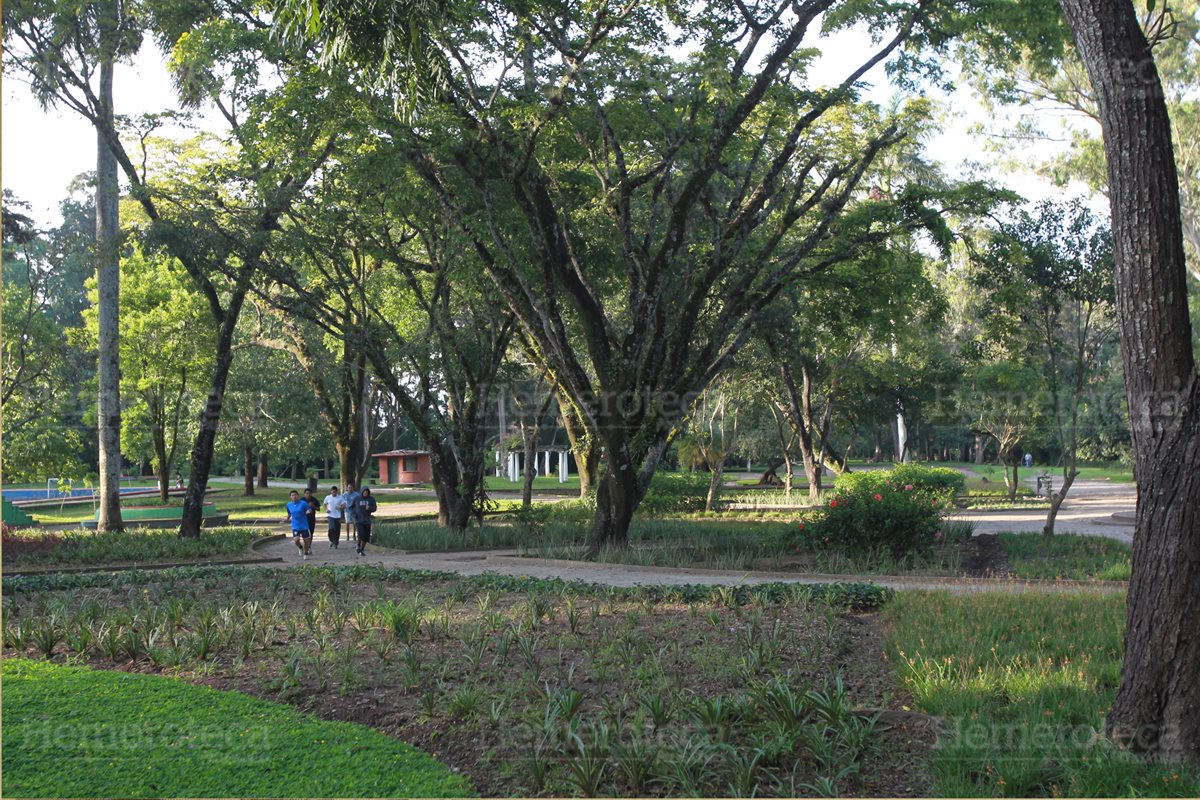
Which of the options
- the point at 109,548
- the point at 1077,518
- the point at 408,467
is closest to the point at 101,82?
the point at 109,548

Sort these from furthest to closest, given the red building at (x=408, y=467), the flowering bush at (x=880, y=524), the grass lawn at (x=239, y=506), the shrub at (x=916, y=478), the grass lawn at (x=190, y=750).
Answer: the red building at (x=408, y=467), the grass lawn at (x=239, y=506), the shrub at (x=916, y=478), the flowering bush at (x=880, y=524), the grass lawn at (x=190, y=750)

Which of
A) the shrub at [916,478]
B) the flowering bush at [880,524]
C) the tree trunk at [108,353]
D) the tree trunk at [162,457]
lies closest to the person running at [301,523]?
the tree trunk at [108,353]

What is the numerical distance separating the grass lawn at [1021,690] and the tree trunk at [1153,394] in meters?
0.39

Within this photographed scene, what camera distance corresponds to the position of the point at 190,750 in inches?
237

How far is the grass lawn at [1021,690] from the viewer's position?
5184 mm

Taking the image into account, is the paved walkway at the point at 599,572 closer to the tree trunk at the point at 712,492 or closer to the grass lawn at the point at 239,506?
the tree trunk at the point at 712,492

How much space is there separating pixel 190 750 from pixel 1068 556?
13.5 meters

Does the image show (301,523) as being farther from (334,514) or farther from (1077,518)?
(1077,518)

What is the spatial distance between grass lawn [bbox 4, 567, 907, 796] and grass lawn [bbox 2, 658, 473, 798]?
0.07ft

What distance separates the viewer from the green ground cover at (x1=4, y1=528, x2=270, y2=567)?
16219 millimetres

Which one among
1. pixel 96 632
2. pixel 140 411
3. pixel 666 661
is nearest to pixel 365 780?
pixel 666 661

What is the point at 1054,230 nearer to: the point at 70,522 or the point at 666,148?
the point at 666,148

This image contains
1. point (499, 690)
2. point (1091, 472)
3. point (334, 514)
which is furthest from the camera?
point (1091, 472)

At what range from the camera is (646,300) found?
16406 millimetres
